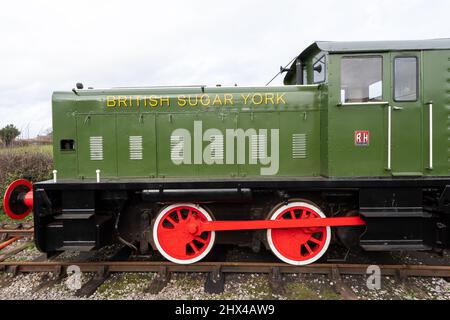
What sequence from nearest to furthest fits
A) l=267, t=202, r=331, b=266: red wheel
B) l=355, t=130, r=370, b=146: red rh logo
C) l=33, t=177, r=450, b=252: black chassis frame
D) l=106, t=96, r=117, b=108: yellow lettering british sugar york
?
l=33, t=177, r=450, b=252: black chassis frame, l=355, t=130, r=370, b=146: red rh logo, l=267, t=202, r=331, b=266: red wheel, l=106, t=96, r=117, b=108: yellow lettering british sugar york

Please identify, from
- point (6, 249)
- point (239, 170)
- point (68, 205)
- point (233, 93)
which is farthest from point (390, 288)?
point (6, 249)

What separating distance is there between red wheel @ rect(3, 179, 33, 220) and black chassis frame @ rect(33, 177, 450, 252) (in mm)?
811

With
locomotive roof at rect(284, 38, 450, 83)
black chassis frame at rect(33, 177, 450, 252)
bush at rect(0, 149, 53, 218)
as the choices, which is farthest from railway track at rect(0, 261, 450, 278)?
bush at rect(0, 149, 53, 218)

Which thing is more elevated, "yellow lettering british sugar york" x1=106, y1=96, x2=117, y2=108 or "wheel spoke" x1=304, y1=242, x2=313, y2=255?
"yellow lettering british sugar york" x1=106, y1=96, x2=117, y2=108

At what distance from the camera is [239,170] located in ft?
13.7

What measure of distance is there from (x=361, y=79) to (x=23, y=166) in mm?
10903

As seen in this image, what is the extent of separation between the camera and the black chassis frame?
361cm

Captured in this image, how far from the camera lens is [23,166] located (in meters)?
9.21

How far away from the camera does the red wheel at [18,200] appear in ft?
13.9

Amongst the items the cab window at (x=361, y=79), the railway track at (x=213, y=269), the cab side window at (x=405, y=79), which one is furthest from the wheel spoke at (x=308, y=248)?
the cab side window at (x=405, y=79)

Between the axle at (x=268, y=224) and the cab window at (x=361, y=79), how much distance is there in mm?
1800

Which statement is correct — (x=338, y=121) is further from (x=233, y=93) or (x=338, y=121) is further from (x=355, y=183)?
(x=233, y=93)

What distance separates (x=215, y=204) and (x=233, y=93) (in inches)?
73.7

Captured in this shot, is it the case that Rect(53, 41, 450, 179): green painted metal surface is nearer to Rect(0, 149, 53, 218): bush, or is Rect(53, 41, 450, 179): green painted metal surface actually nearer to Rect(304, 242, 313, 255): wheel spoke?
Rect(304, 242, 313, 255): wheel spoke
